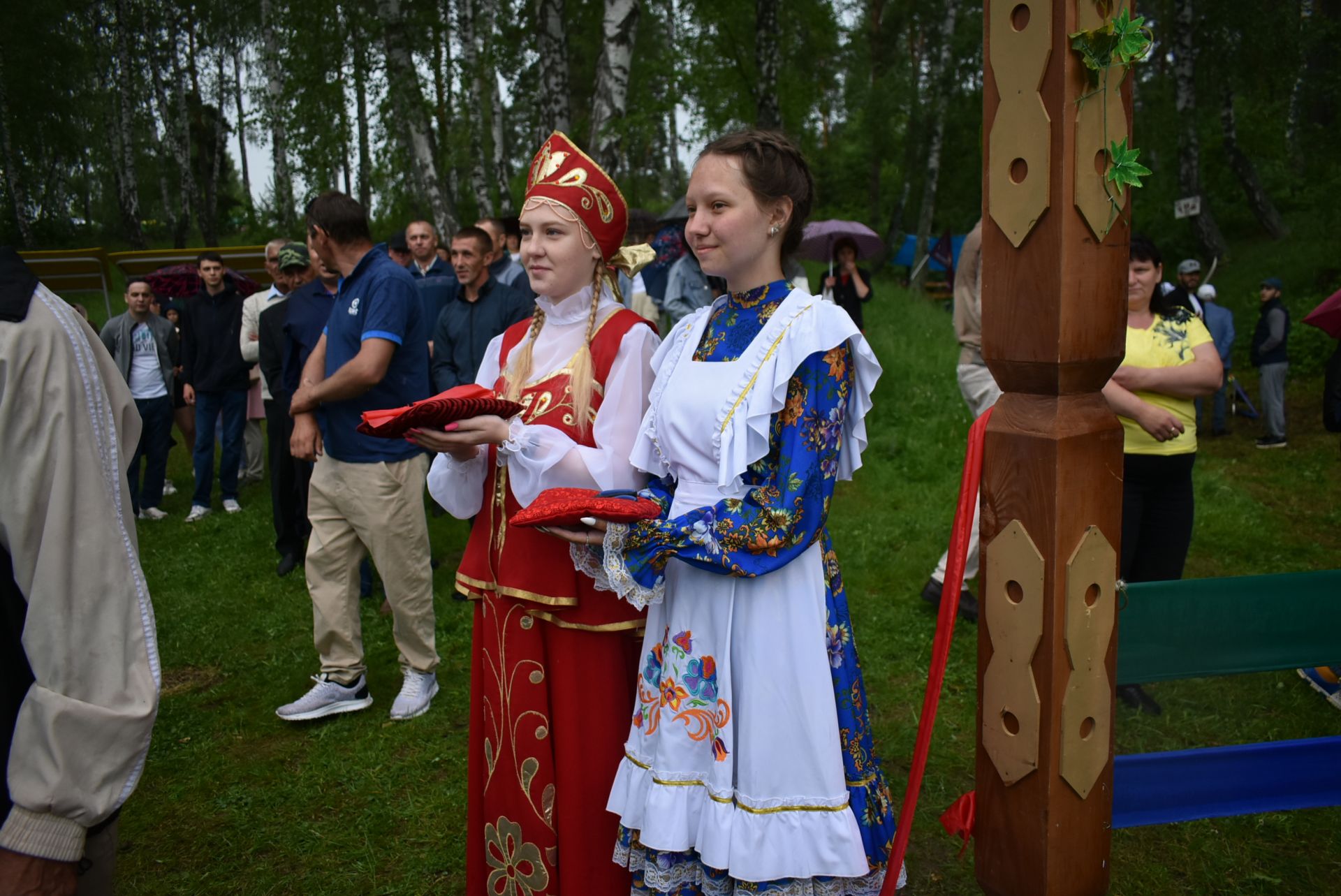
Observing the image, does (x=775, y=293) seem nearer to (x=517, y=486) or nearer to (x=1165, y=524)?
(x=517, y=486)

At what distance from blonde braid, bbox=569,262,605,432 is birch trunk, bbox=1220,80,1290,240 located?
772 inches

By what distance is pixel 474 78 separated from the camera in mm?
14727

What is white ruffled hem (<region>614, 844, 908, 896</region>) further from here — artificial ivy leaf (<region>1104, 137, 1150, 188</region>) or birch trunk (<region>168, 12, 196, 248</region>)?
birch trunk (<region>168, 12, 196, 248</region>)

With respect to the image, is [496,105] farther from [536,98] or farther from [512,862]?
[512,862]

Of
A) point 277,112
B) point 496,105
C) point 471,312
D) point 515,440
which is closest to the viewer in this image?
point 515,440

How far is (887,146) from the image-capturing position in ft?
92.8

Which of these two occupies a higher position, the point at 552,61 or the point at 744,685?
the point at 552,61

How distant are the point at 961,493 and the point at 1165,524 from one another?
7.88ft

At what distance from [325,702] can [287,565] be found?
2.44 metres

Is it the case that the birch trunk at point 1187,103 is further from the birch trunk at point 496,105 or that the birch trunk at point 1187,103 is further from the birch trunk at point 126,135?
the birch trunk at point 126,135

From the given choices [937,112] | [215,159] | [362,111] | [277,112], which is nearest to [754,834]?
[277,112]

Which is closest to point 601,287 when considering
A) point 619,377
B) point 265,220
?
point 619,377

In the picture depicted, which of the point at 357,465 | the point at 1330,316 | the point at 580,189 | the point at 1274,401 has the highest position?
the point at 580,189

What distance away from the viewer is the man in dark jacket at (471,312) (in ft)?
18.8
